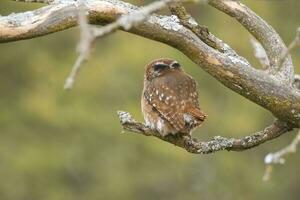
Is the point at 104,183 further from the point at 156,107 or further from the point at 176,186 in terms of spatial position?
the point at 156,107

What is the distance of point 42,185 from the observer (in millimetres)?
15742

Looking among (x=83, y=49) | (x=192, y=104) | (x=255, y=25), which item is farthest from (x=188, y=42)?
(x=83, y=49)

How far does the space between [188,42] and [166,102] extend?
1.39m

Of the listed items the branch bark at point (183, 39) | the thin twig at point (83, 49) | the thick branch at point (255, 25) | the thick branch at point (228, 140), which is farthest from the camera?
the thick branch at point (255, 25)

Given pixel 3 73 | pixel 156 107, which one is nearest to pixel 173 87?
pixel 156 107

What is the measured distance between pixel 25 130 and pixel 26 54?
101cm

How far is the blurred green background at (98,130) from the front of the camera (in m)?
15.3

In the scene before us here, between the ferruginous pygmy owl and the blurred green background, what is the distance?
7992 mm

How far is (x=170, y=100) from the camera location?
676 cm

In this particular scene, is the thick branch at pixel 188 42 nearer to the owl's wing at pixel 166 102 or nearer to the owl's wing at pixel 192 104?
the owl's wing at pixel 166 102

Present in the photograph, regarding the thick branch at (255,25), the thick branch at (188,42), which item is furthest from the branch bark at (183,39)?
the thick branch at (255,25)

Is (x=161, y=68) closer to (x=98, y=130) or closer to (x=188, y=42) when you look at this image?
(x=188, y=42)

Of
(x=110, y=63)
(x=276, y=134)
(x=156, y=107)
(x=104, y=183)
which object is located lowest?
(x=104, y=183)

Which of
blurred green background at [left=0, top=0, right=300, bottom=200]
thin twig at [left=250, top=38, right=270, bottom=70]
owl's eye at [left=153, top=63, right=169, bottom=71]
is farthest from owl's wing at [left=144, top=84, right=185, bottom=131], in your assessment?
blurred green background at [left=0, top=0, right=300, bottom=200]
